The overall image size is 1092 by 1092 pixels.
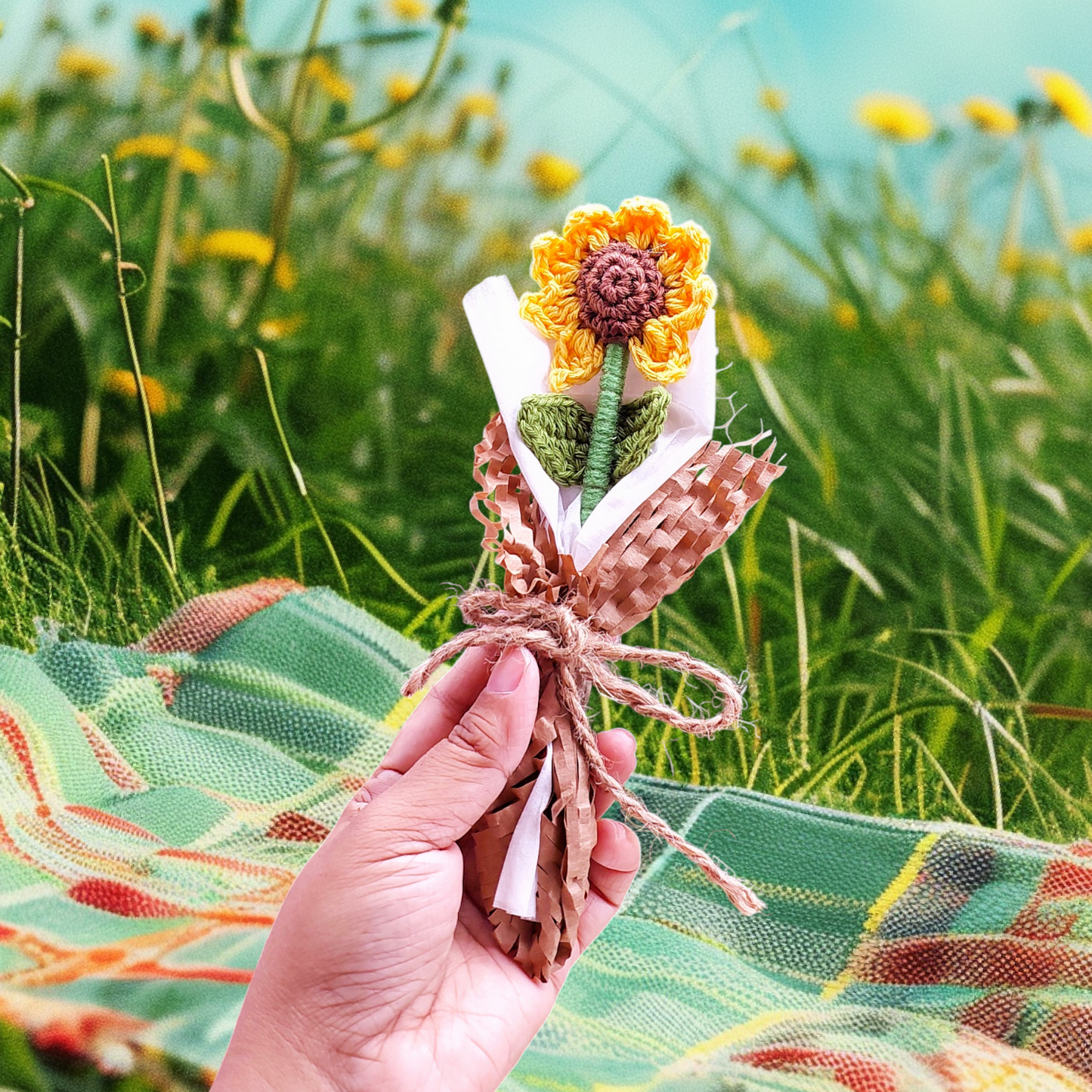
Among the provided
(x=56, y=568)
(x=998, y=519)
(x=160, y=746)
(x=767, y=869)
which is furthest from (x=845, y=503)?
(x=56, y=568)

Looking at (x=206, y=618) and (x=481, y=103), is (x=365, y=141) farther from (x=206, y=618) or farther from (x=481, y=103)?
(x=206, y=618)

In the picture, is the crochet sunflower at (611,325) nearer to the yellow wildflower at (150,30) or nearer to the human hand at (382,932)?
the human hand at (382,932)

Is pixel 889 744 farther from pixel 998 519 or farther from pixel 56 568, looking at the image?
pixel 56 568

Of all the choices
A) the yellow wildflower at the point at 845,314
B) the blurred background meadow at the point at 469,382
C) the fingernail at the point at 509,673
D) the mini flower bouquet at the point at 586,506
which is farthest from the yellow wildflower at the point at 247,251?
the fingernail at the point at 509,673

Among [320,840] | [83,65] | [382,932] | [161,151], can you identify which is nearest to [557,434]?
[382,932]

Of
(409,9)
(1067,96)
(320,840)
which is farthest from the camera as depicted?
(409,9)
